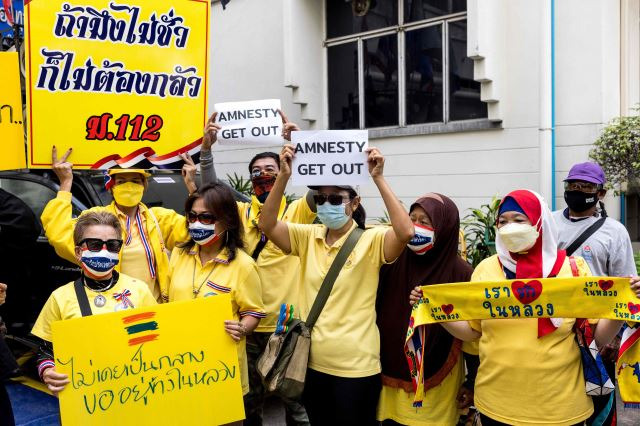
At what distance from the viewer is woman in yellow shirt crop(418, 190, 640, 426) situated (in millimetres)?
2691

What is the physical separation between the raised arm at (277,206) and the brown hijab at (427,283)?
627mm

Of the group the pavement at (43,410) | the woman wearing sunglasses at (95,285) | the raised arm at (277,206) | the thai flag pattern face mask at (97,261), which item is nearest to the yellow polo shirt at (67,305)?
the woman wearing sunglasses at (95,285)

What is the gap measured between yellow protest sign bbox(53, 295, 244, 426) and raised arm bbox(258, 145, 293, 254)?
0.45 m

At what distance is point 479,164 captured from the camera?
7.77 m

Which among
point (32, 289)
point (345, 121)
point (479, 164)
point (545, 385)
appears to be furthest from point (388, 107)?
point (545, 385)

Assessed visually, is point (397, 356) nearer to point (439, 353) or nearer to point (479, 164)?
point (439, 353)

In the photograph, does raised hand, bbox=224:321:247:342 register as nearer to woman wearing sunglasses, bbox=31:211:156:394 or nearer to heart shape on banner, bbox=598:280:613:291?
woman wearing sunglasses, bbox=31:211:156:394

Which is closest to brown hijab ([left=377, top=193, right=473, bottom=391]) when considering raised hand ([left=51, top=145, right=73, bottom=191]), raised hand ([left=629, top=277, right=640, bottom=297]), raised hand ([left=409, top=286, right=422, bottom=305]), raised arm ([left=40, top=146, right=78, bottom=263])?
raised hand ([left=409, top=286, right=422, bottom=305])

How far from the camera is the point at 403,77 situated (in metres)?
8.77

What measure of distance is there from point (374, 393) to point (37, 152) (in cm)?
229

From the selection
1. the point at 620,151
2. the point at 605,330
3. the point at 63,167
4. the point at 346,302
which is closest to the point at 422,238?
the point at 346,302

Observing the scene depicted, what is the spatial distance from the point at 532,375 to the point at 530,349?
0.11 meters

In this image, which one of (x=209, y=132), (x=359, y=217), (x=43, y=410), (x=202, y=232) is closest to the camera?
(x=202, y=232)

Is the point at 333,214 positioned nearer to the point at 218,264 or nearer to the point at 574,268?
the point at 218,264
